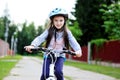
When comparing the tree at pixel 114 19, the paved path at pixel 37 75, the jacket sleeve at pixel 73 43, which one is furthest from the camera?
the tree at pixel 114 19

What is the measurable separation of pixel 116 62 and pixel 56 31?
26.6 metres

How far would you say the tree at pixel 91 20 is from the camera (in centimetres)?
5303

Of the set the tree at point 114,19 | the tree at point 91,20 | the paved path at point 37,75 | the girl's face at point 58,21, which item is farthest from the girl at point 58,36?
the tree at point 91,20

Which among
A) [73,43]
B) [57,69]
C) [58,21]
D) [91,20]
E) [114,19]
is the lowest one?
[57,69]

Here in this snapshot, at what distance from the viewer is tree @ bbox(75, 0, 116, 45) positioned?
174ft

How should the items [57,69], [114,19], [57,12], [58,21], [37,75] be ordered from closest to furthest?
[57,69] < [57,12] < [58,21] < [37,75] < [114,19]

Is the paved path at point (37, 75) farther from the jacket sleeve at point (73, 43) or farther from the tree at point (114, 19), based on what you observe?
the tree at point (114, 19)

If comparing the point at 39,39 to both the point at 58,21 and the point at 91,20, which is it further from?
the point at 91,20

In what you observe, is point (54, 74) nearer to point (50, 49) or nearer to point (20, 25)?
point (50, 49)

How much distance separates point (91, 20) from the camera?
5338 centimetres

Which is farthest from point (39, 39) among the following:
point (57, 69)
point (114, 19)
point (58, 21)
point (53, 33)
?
point (114, 19)

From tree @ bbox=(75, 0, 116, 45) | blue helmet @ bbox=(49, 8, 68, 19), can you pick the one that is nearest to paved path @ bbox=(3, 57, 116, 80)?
blue helmet @ bbox=(49, 8, 68, 19)

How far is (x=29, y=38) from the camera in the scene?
399 feet

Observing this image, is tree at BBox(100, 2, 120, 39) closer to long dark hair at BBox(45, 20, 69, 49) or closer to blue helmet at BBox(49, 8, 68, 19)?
long dark hair at BBox(45, 20, 69, 49)
